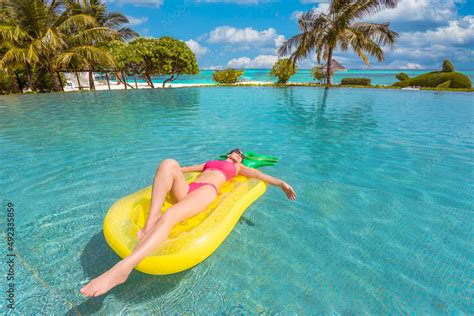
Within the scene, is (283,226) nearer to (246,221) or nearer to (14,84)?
(246,221)

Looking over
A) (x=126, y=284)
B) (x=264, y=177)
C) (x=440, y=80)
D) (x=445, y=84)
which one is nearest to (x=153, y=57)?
(x=264, y=177)

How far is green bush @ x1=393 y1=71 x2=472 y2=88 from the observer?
759 inches

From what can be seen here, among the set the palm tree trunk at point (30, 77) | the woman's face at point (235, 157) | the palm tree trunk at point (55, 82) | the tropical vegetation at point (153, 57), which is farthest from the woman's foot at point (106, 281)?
the tropical vegetation at point (153, 57)

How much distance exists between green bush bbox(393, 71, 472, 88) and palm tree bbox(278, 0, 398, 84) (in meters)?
6.16

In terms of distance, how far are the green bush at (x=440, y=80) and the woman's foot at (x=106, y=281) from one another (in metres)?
25.2

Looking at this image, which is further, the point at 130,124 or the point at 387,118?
the point at 387,118

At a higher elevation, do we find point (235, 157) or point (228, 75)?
point (228, 75)

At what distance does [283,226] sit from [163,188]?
4.66 feet

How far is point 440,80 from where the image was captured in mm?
20188

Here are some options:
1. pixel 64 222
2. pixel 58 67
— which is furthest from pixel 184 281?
pixel 58 67

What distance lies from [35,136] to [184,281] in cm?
637

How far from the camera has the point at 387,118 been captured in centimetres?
880

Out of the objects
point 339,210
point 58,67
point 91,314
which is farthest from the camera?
point 58,67

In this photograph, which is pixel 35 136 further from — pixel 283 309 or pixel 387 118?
pixel 387 118
